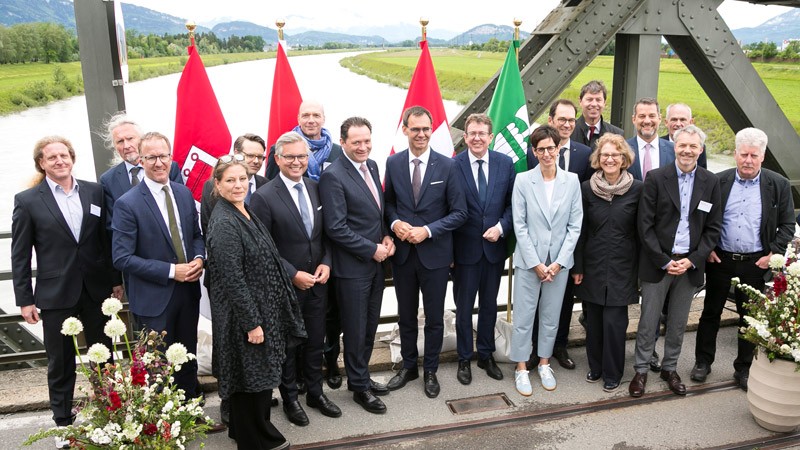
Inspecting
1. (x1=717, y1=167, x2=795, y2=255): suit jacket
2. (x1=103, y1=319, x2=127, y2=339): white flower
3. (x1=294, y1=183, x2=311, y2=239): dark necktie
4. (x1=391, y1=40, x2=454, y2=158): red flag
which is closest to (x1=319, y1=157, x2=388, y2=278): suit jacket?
(x1=294, y1=183, x2=311, y2=239): dark necktie

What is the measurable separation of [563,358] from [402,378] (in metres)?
1.42

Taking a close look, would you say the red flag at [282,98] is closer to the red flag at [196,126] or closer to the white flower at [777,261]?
the red flag at [196,126]

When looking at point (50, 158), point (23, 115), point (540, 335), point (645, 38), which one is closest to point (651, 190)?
point (540, 335)

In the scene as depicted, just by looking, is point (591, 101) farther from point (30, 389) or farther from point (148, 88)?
point (148, 88)

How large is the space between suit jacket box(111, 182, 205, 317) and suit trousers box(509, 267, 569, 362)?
8.02 feet

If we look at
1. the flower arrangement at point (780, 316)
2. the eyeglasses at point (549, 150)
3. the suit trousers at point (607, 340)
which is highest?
the eyeglasses at point (549, 150)

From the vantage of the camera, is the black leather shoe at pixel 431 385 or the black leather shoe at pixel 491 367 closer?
the black leather shoe at pixel 431 385

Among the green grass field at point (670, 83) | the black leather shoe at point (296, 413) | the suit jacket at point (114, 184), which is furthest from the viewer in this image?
the green grass field at point (670, 83)

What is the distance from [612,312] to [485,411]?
123 cm

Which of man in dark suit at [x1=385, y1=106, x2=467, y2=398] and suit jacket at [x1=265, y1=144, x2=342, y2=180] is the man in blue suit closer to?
man in dark suit at [x1=385, y1=106, x2=467, y2=398]

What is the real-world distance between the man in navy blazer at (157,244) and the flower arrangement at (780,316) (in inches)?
144

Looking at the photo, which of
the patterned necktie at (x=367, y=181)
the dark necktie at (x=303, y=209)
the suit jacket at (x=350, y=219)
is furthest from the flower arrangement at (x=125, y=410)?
the patterned necktie at (x=367, y=181)

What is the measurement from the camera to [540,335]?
441 cm

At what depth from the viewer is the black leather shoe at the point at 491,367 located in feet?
14.7
